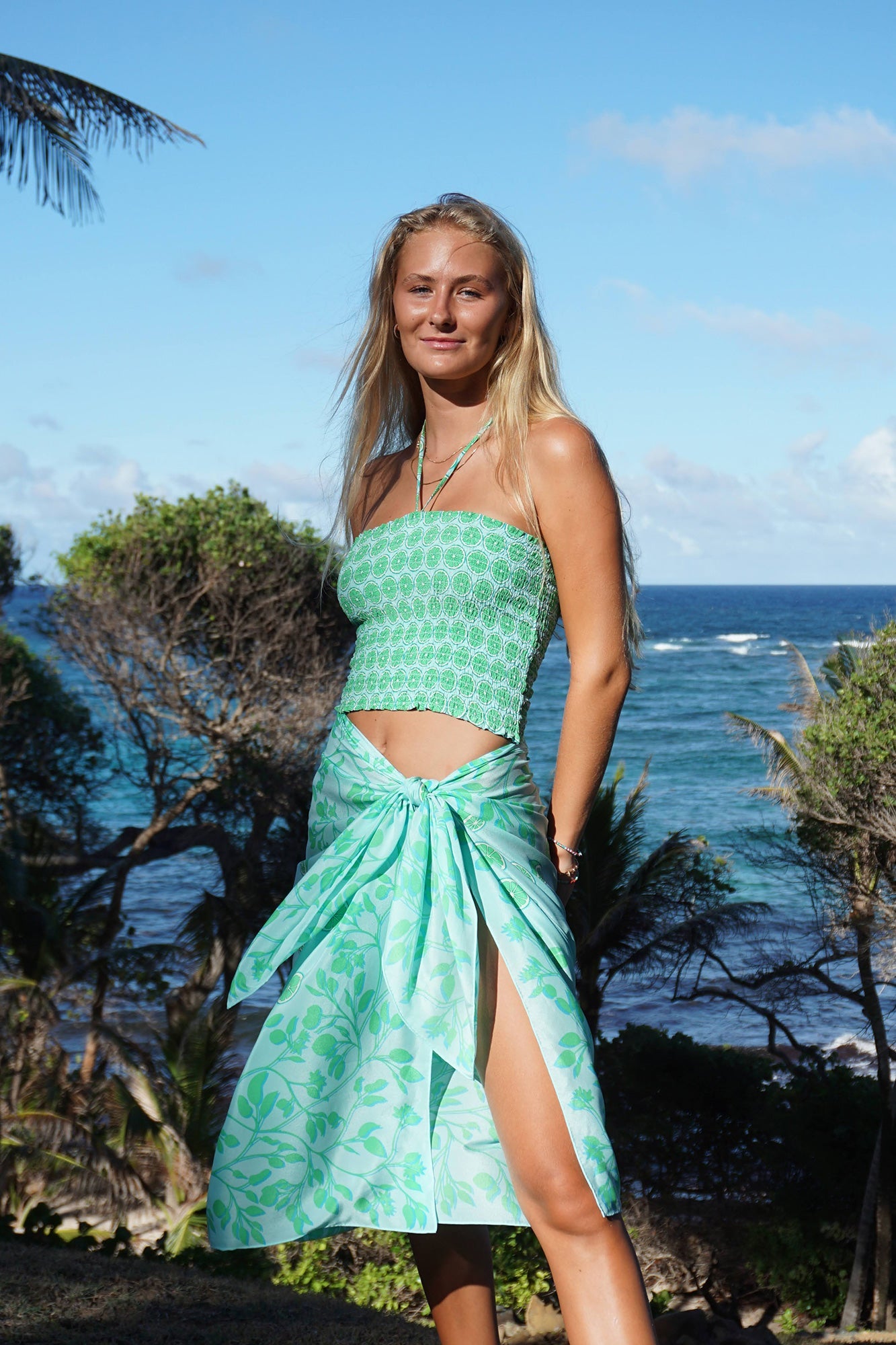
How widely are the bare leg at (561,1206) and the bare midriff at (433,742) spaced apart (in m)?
0.43

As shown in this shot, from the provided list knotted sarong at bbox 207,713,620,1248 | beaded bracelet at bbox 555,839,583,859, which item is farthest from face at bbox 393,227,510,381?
beaded bracelet at bbox 555,839,583,859

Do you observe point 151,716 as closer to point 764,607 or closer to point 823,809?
point 823,809

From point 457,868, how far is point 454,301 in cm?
105

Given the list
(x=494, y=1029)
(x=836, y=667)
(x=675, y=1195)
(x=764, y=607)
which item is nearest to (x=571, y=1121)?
(x=494, y=1029)

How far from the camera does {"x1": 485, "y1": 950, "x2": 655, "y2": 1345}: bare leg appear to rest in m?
Result: 1.87

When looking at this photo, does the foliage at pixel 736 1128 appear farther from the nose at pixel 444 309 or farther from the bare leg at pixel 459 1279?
the nose at pixel 444 309

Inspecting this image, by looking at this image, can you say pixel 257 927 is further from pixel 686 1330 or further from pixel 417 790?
pixel 417 790

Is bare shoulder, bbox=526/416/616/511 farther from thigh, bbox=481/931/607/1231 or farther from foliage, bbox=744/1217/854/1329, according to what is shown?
foliage, bbox=744/1217/854/1329

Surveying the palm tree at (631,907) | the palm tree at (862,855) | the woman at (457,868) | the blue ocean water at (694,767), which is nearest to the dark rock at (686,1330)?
the blue ocean water at (694,767)

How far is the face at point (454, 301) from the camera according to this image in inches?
93.4

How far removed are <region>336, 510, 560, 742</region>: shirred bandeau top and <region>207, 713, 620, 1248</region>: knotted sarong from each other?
5.3 inches

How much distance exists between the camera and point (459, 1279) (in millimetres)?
2260

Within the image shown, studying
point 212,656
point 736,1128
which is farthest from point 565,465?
point 212,656

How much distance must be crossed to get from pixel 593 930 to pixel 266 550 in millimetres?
6881
